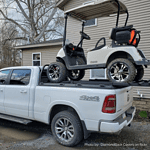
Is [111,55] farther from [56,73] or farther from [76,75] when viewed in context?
[76,75]

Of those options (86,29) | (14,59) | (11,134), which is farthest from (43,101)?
(14,59)

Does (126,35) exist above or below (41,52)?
below

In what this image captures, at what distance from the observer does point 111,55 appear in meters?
4.09

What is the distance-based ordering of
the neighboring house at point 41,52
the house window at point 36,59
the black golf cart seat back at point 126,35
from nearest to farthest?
the black golf cart seat back at point 126,35 → the neighboring house at point 41,52 → the house window at point 36,59

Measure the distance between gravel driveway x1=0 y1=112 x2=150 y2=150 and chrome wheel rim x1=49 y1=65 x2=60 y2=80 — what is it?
5.07 feet

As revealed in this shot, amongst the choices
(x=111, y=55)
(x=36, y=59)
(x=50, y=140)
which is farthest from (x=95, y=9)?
(x=36, y=59)

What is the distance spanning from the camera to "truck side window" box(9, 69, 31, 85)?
4.16m

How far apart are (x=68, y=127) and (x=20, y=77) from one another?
193cm

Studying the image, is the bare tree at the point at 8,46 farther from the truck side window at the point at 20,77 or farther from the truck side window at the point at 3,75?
the truck side window at the point at 20,77

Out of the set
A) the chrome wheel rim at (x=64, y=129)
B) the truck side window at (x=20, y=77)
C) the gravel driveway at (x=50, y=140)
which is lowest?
the gravel driveway at (x=50, y=140)

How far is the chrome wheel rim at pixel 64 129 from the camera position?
135 inches

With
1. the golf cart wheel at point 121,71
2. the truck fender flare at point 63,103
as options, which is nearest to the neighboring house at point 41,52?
the golf cart wheel at point 121,71

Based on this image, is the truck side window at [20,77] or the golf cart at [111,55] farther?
the truck side window at [20,77]

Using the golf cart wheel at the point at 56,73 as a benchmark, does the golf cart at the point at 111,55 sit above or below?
above
